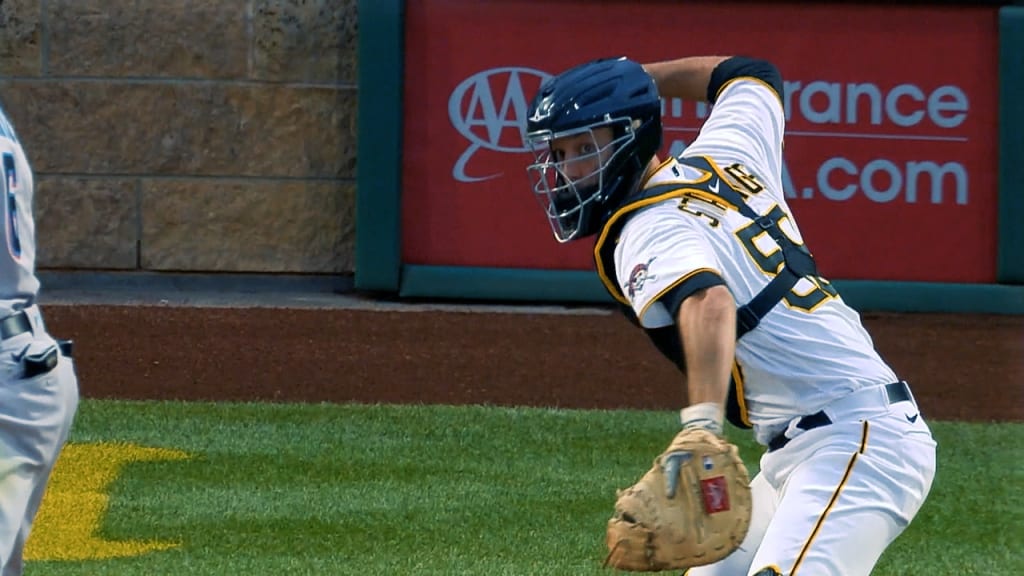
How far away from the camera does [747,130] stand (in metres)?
3.58

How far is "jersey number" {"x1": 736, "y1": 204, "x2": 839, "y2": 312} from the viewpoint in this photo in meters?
3.10

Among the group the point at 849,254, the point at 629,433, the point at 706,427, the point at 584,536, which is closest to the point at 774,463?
the point at 706,427

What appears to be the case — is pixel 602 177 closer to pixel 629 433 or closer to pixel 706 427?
pixel 706 427

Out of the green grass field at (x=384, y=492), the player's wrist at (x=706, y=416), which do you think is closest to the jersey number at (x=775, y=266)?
the player's wrist at (x=706, y=416)

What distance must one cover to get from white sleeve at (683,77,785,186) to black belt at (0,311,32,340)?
1.47m

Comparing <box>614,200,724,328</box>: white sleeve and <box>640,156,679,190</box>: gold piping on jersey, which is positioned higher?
<box>640,156,679,190</box>: gold piping on jersey

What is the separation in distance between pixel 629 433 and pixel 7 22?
5.49m

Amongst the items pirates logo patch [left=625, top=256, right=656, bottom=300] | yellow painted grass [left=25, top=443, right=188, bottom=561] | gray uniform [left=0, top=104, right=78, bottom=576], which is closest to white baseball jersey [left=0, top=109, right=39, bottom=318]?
gray uniform [left=0, top=104, right=78, bottom=576]

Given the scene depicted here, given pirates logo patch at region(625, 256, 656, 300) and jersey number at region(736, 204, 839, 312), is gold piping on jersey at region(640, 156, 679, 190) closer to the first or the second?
A: jersey number at region(736, 204, 839, 312)

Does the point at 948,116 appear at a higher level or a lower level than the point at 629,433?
higher

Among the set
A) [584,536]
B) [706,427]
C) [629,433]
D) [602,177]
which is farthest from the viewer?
[629,433]

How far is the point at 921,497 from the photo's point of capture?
3078mm

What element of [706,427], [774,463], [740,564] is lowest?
[740,564]

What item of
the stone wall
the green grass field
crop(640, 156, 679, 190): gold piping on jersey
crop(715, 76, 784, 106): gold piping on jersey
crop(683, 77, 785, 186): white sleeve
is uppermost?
crop(715, 76, 784, 106): gold piping on jersey
